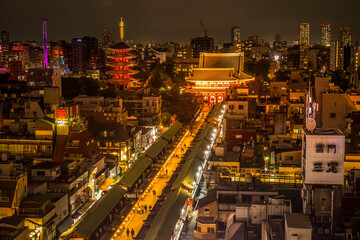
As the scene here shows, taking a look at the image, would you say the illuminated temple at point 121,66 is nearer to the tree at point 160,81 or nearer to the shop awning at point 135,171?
the tree at point 160,81

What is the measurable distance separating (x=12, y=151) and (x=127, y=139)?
16.0 feet

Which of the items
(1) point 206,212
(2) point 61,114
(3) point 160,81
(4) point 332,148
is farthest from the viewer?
(3) point 160,81

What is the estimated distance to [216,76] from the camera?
31.4 m

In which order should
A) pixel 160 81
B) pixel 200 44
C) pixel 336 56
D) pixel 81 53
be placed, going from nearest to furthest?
pixel 160 81 < pixel 336 56 < pixel 81 53 < pixel 200 44

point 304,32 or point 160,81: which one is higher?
point 304,32

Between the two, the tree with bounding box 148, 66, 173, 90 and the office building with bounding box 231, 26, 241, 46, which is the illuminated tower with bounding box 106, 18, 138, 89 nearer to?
the tree with bounding box 148, 66, 173, 90

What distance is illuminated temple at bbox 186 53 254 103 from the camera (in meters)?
31.2

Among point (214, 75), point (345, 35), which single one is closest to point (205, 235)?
point (214, 75)

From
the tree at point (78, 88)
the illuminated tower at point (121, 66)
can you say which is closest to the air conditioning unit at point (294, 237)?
the tree at point (78, 88)

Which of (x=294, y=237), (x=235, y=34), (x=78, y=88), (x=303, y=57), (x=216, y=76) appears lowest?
(x=294, y=237)

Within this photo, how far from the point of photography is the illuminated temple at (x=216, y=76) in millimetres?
31250

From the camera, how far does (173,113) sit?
34875 mm

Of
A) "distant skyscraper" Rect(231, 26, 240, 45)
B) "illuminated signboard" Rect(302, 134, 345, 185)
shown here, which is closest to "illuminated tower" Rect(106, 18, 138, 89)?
"illuminated signboard" Rect(302, 134, 345, 185)

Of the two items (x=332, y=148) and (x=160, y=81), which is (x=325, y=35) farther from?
(x=332, y=148)
